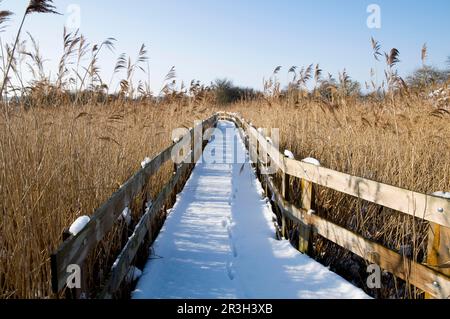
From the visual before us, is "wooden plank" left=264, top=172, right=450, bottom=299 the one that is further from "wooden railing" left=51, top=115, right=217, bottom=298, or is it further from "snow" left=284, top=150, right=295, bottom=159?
"wooden railing" left=51, top=115, right=217, bottom=298

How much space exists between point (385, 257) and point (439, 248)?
51 centimetres

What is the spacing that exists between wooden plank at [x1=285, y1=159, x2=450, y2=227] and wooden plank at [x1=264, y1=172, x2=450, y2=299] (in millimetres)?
348

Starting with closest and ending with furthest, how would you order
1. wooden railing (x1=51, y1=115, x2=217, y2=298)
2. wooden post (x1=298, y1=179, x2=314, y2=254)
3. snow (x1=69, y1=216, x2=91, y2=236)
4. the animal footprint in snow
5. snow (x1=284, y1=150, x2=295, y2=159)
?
wooden railing (x1=51, y1=115, x2=217, y2=298) → snow (x1=69, y1=216, x2=91, y2=236) → wooden post (x1=298, y1=179, x2=314, y2=254) → snow (x1=284, y1=150, x2=295, y2=159) → the animal footprint in snow

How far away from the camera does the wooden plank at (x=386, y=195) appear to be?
2.05 m

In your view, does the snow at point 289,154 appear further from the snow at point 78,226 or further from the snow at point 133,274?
the snow at point 78,226

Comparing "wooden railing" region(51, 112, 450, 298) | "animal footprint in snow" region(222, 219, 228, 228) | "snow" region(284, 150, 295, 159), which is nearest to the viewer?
"wooden railing" region(51, 112, 450, 298)

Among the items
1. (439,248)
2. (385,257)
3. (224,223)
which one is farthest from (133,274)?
(439,248)

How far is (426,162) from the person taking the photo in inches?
160

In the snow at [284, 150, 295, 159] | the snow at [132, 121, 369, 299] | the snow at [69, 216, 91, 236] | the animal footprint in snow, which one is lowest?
the snow at [132, 121, 369, 299]

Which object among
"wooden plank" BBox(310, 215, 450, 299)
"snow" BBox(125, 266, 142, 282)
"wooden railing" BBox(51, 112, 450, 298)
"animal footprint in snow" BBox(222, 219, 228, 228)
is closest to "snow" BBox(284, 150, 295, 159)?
"wooden railing" BBox(51, 112, 450, 298)

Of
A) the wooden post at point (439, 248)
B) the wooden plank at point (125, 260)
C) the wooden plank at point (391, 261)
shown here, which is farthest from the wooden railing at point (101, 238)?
the wooden post at point (439, 248)

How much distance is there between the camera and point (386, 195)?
97.7 inches

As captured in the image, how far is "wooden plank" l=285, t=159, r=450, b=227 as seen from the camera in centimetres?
205

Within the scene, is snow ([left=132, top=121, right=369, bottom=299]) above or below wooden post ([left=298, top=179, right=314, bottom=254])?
below
